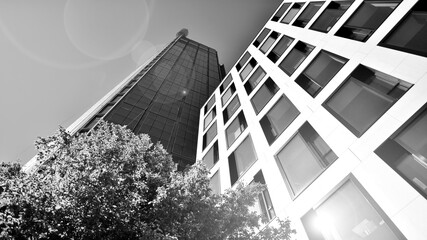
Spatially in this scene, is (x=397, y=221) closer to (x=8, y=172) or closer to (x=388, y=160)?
(x=388, y=160)

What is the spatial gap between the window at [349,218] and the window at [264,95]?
9504 millimetres

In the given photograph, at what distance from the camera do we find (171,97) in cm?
4116

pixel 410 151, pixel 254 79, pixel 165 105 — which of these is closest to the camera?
pixel 410 151

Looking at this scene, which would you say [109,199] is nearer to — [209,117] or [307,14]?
[307,14]

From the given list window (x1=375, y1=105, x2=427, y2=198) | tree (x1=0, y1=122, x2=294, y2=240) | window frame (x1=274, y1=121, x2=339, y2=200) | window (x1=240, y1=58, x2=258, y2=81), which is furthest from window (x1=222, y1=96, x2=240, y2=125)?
window (x1=375, y1=105, x2=427, y2=198)

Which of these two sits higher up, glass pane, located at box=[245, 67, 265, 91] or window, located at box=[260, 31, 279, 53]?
window, located at box=[260, 31, 279, 53]

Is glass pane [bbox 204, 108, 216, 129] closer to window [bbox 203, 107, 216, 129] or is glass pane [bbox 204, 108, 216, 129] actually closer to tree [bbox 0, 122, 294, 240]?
window [bbox 203, 107, 216, 129]

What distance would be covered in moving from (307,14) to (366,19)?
30.6 feet

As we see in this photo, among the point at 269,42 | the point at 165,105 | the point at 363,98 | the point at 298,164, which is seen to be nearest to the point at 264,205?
the point at 298,164

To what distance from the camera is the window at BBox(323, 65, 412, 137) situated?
8867mm

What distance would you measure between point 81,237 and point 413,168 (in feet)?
31.4

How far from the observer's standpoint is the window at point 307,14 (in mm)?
20239

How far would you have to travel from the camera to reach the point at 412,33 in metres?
9.55

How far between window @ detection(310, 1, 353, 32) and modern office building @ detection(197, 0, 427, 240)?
0.09 metres
